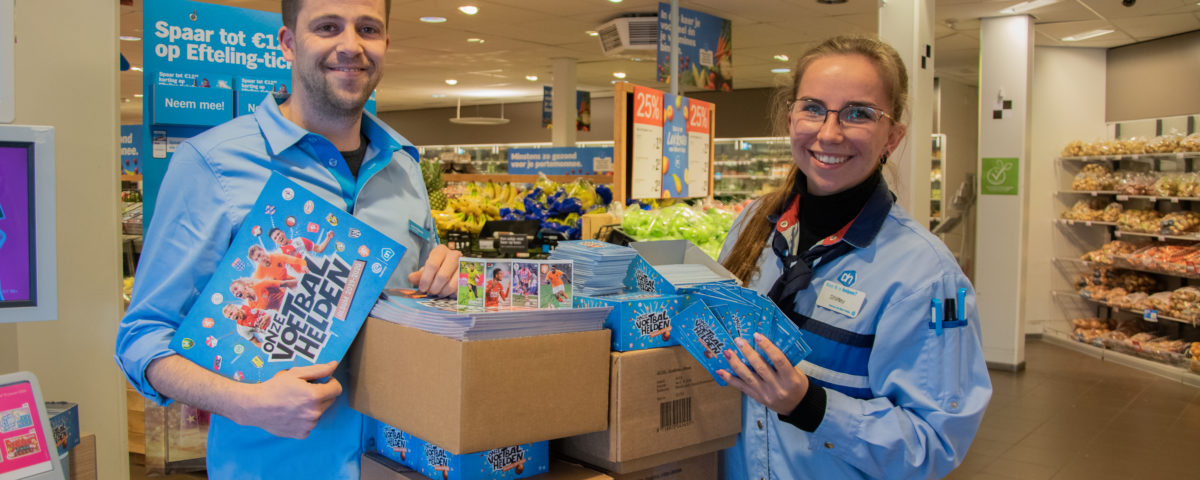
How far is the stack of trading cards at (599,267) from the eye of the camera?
5.04 ft

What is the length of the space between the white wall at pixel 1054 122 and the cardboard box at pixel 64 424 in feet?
32.5

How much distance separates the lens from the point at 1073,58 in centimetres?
970

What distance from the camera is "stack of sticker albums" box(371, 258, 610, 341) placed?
127cm

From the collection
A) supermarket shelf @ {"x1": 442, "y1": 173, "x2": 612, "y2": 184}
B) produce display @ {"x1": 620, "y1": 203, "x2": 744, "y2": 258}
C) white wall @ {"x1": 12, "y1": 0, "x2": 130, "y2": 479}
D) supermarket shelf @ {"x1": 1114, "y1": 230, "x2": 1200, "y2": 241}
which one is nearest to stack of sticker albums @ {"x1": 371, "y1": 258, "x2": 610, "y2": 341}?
white wall @ {"x1": 12, "y1": 0, "x2": 130, "y2": 479}

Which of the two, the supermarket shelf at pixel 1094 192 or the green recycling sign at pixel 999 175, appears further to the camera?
the supermarket shelf at pixel 1094 192

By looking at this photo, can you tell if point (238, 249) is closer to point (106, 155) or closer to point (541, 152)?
point (106, 155)

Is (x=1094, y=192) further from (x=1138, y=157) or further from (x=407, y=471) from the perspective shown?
(x=407, y=471)

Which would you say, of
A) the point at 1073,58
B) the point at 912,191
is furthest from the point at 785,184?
the point at 1073,58

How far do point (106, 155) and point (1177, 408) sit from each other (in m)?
7.56

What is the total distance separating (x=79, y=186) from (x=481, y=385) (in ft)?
6.14

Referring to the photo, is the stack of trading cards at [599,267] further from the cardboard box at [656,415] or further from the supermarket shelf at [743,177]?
the supermarket shelf at [743,177]

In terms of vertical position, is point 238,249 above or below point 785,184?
below

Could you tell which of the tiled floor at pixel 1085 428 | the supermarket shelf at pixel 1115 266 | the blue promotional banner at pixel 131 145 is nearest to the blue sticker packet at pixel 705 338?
the tiled floor at pixel 1085 428

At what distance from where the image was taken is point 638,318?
4.70 feet
